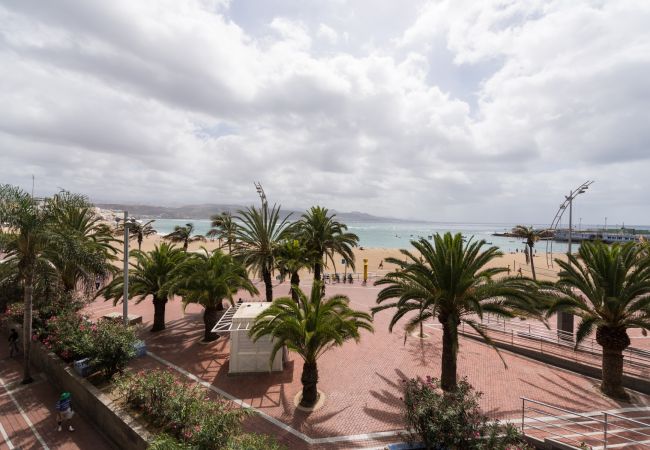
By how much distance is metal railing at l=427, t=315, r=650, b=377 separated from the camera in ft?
46.4

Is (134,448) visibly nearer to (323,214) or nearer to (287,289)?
(323,214)

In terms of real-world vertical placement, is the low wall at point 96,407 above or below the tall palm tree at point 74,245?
below

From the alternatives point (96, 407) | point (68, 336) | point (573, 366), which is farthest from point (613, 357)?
point (68, 336)

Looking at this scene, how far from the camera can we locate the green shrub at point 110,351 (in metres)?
12.5

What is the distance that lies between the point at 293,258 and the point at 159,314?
8727 mm

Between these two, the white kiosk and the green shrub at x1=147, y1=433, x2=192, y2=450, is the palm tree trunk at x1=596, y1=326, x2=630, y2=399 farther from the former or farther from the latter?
the green shrub at x1=147, y1=433, x2=192, y2=450

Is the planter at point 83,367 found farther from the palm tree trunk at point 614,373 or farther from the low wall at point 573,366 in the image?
the palm tree trunk at point 614,373

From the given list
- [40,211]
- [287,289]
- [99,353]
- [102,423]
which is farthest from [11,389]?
[287,289]

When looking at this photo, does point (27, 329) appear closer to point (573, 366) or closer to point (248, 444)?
point (248, 444)

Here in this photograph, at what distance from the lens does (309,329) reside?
11.6 metres

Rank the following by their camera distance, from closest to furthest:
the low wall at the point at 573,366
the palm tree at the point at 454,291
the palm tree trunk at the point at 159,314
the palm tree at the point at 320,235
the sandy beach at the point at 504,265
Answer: the palm tree at the point at 454,291, the low wall at the point at 573,366, the palm tree trunk at the point at 159,314, the palm tree at the point at 320,235, the sandy beach at the point at 504,265

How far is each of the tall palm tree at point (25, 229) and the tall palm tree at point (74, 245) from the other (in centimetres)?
33

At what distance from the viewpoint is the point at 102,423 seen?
36.9 ft

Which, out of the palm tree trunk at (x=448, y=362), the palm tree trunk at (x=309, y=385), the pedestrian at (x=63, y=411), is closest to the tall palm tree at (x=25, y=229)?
the pedestrian at (x=63, y=411)
